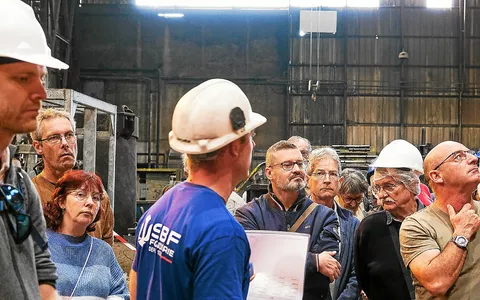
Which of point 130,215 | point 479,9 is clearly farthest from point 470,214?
point 479,9

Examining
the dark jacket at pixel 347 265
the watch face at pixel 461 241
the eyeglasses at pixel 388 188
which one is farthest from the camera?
the dark jacket at pixel 347 265

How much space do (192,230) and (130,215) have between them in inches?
357

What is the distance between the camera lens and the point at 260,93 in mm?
19359

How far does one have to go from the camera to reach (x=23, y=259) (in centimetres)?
172

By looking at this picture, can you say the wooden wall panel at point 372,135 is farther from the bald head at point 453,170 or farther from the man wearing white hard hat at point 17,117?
the man wearing white hard hat at point 17,117

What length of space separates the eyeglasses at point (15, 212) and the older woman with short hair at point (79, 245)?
1.67 m

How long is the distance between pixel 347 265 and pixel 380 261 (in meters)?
0.44

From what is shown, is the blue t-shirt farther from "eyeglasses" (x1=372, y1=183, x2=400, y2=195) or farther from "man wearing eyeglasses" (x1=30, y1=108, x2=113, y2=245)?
"eyeglasses" (x1=372, y1=183, x2=400, y2=195)

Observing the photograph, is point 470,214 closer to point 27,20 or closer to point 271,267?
point 271,267

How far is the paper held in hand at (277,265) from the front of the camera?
307 centimetres

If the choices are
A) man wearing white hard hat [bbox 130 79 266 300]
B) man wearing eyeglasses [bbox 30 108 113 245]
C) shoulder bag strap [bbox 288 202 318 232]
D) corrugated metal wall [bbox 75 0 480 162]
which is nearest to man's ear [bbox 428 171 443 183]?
shoulder bag strap [bbox 288 202 318 232]

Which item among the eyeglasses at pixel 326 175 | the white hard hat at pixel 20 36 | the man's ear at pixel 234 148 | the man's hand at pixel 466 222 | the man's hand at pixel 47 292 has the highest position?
the white hard hat at pixel 20 36

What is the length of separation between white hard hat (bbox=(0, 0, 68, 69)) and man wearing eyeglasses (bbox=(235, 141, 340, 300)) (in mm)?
2262

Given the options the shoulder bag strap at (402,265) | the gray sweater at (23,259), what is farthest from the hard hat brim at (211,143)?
the shoulder bag strap at (402,265)
